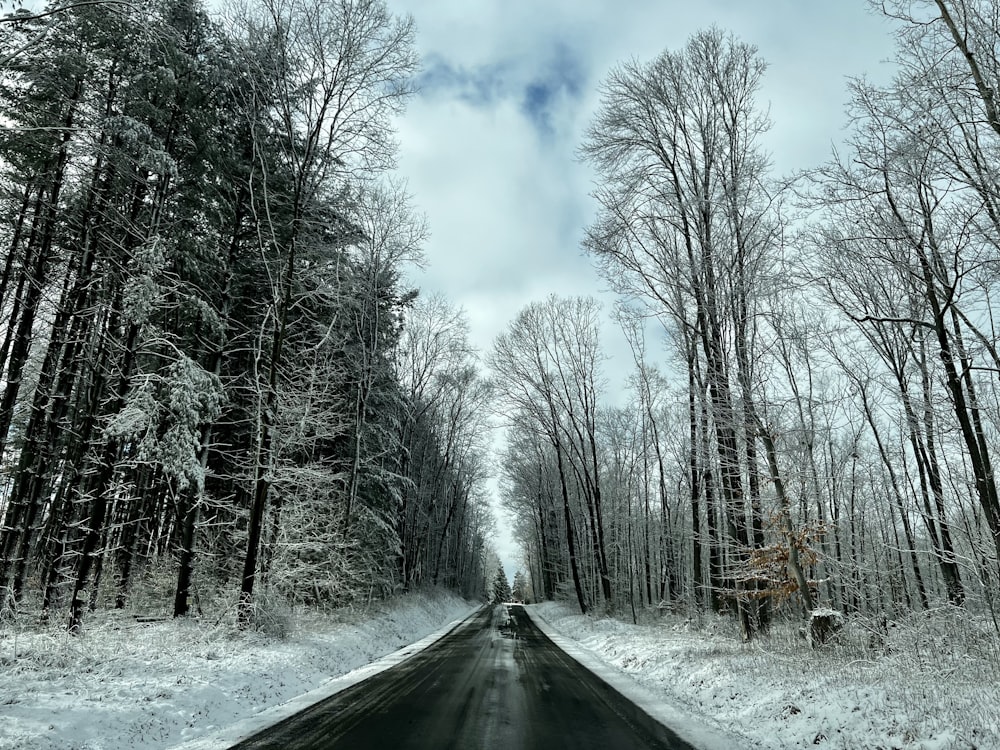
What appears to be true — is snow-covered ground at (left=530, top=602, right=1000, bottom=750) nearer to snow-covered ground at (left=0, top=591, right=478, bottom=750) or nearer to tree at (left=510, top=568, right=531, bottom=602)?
snow-covered ground at (left=0, top=591, right=478, bottom=750)

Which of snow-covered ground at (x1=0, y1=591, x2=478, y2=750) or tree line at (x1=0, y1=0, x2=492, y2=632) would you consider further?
tree line at (x1=0, y1=0, x2=492, y2=632)

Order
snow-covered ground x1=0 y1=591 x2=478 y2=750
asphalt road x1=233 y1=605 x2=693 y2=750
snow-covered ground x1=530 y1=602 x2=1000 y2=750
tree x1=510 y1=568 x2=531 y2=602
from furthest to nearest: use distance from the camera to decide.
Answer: tree x1=510 y1=568 x2=531 y2=602 < asphalt road x1=233 y1=605 x2=693 y2=750 < snow-covered ground x1=0 y1=591 x2=478 y2=750 < snow-covered ground x1=530 y1=602 x2=1000 y2=750

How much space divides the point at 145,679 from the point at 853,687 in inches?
340

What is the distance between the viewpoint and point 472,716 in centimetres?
660

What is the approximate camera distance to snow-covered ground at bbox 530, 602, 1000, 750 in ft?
16.4

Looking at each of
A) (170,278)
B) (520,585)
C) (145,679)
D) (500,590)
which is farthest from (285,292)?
(520,585)

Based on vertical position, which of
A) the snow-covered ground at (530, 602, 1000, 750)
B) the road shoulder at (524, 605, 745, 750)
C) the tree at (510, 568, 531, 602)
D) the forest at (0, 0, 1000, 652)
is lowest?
the tree at (510, 568, 531, 602)

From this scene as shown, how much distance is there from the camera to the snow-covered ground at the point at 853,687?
196 inches

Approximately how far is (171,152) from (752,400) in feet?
44.1

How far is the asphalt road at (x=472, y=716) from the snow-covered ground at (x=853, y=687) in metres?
1.16

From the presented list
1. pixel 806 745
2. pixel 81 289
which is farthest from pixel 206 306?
pixel 806 745

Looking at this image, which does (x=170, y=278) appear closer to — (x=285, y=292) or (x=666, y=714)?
(x=285, y=292)

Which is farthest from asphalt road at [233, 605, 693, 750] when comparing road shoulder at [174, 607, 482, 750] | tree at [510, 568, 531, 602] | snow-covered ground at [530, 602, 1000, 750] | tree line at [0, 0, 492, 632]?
tree at [510, 568, 531, 602]

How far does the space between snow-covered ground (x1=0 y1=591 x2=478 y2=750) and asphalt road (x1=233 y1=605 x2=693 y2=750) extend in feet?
3.35
